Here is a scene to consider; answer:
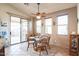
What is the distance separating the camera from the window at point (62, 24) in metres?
2.08

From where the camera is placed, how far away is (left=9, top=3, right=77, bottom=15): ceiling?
79.7 inches

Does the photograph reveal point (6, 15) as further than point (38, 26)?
No

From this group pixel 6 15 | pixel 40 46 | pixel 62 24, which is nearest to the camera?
pixel 6 15

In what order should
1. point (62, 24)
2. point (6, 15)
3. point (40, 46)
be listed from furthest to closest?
point (40, 46) → point (62, 24) → point (6, 15)

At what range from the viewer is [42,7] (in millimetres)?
2096

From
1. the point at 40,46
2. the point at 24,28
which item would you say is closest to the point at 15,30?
the point at 24,28

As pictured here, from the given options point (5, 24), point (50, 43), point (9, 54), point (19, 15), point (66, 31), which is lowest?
point (9, 54)

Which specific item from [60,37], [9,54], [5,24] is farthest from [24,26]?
[60,37]

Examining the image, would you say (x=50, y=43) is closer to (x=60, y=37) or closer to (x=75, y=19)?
(x=60, y=37)

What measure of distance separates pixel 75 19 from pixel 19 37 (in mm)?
1306

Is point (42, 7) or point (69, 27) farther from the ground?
Result: point (42, 7)

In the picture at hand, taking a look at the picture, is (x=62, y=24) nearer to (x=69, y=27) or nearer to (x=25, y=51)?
(x=69, y=27)

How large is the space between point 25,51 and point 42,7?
3.41 ft

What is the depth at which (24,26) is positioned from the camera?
2.26 meters
